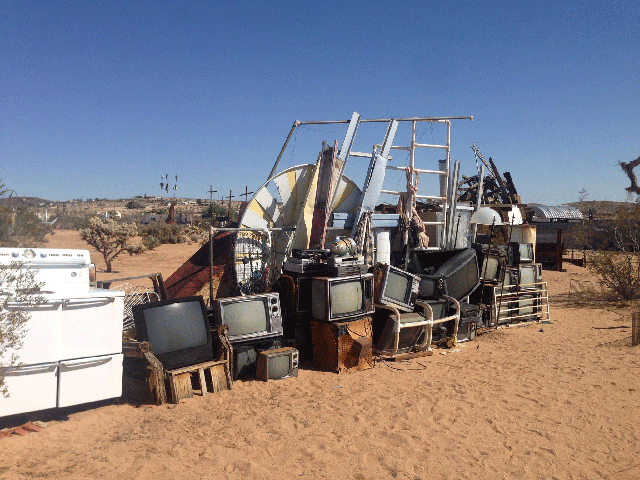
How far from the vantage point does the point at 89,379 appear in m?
4.88

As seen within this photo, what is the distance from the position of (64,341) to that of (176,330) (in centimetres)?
137

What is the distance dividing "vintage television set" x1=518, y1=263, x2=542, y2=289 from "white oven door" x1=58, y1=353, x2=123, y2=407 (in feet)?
28.8

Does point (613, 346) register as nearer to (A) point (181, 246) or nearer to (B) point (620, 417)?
(B) point (620, 417)

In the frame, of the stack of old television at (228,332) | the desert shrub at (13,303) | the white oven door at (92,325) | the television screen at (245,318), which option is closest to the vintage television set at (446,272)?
the stack of old television at (228,332)

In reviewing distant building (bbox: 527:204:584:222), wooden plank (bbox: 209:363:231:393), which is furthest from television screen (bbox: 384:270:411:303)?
distant building (bbox: 527:204:584:222)

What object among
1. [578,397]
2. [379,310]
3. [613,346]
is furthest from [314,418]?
[613,346]

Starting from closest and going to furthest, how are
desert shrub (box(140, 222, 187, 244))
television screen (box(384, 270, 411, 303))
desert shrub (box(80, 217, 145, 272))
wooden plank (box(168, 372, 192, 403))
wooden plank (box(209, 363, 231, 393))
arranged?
wooden plank (box(168, 372, 192, 403)) < wooden plank (box(209, 363, 231, 393)) < television screen (box(384, 270, 411, 303)) < desert shrub (box(80, 217, 145, 272)) < desert shrub (box(140, 222, 187, 244))

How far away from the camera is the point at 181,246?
27.8m

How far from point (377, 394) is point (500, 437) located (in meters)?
1.67

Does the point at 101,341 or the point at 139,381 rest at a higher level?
the point at 101,341

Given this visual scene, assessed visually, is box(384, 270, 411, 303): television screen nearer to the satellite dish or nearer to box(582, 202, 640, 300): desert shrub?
the satellite dish

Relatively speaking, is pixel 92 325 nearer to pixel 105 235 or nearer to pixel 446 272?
pixel 446 272

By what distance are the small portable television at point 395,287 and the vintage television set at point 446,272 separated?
676 mm

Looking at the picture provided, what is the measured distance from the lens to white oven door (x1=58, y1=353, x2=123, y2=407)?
15.5 ft
